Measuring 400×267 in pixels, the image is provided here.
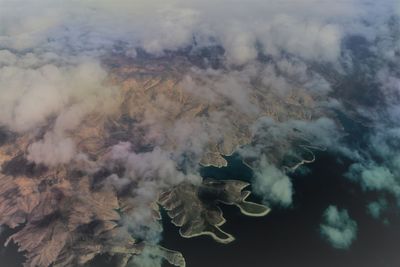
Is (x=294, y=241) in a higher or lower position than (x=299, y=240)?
lower

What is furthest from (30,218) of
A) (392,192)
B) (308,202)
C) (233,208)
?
(392,192)

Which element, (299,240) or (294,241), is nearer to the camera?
(294,241)

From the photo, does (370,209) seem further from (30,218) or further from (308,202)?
(30,218)

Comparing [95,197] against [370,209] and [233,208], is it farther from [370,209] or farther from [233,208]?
[370,209]

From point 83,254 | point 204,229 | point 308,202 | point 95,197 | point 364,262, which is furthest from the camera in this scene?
point 95,197

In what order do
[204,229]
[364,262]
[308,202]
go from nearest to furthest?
[364,262] → [204,229] → [308,202]

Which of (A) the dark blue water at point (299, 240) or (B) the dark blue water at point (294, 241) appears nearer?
(A) the dark blue water at point (299, 240)

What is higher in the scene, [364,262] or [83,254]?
[364,262]

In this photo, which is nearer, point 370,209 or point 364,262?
point 364,262

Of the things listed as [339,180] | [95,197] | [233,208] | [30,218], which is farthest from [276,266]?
[30,218]

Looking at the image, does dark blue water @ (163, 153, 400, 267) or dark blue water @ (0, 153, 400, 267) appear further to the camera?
dark blue water @ (0, 153, 400, 267)
